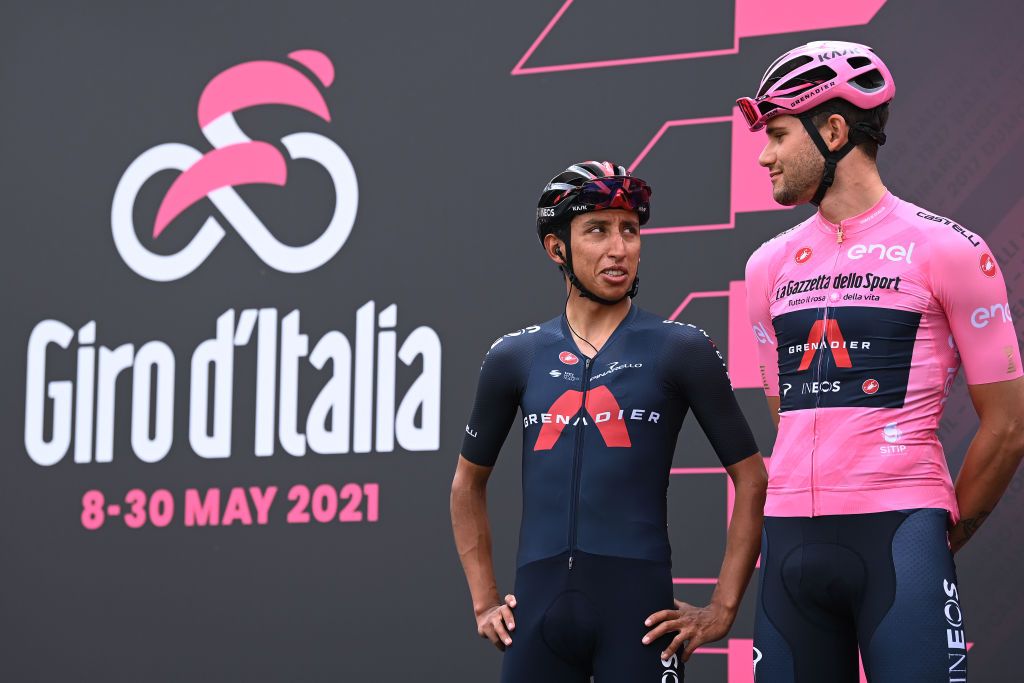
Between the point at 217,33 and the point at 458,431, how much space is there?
186 centimetres

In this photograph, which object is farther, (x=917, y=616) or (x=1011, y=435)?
(x=1011, y=435)

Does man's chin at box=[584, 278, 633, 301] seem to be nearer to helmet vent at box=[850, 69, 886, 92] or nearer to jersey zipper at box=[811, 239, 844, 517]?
jersey zipper at box=[811, 239, 844, 517]

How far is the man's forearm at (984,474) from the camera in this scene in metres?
2.79

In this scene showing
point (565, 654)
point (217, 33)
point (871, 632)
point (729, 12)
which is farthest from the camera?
point (217, 33)

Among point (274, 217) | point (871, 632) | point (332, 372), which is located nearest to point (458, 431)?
point (332, 372)

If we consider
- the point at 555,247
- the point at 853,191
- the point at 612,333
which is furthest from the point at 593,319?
the point at 853,191

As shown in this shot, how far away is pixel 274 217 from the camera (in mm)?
5258

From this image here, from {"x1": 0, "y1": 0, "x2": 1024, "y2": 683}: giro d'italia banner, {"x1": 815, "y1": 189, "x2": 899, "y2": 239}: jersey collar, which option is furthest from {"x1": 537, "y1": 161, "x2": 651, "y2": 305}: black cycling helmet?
{"x1": 0, "y1": 0, "x2": 1024, "y2": 683}: giro d'italia banner

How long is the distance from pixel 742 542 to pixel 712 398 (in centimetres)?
32

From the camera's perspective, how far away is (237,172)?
5.33m

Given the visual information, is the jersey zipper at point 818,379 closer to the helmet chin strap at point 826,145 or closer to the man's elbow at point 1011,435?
the helmet chin strap at point 826,145

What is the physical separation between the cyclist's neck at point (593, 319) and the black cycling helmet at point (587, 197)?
28 millimetres

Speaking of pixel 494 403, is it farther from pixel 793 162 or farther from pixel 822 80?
pixel 822 80

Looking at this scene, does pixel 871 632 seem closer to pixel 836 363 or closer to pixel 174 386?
pixel 836 363
